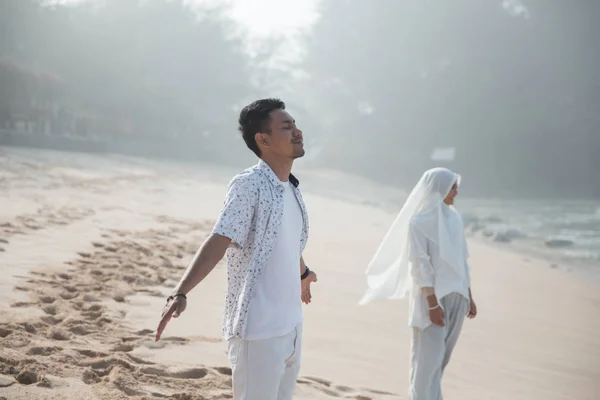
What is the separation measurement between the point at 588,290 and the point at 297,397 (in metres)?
8.68

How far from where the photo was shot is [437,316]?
330 centimetres

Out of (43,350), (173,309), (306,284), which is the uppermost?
(306,284)

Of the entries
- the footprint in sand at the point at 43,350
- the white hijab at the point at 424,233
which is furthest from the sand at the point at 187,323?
the white hijab at the point at 424,233

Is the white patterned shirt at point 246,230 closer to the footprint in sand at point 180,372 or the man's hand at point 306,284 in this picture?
the man's hand at point 306,284

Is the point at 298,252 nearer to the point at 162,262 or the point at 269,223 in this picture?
the point at 269,223

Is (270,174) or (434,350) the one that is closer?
(270,174)

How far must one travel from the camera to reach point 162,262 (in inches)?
273

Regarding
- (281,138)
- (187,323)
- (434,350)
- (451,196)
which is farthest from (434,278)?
(187,323)

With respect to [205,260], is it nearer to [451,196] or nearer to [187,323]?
[451,196]

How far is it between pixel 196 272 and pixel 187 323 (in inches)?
117

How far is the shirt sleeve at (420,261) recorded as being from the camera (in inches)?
133

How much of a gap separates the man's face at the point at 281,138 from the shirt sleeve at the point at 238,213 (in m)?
0.22

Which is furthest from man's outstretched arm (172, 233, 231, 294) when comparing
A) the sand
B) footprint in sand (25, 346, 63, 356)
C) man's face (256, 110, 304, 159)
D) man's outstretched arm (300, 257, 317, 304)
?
footprint in sand (25, 346, 63, 356)

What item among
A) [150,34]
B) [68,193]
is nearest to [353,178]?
[150,34]
